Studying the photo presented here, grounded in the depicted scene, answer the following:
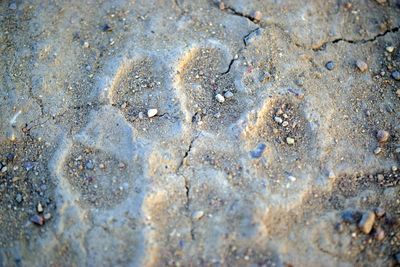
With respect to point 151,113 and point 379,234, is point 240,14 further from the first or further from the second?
point 379,234

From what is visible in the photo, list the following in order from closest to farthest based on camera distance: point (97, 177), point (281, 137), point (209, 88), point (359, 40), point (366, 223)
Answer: point (366, 223)
point (97, 177)
point (281, 137)
point (209, 88)
point (359, 40)

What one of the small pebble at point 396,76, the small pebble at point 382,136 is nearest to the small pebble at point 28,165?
the small pebble at point 382,136

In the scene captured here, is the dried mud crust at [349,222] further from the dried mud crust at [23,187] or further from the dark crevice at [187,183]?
the dried mud crust at [23,187]

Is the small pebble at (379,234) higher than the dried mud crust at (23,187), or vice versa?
the small pebble at (379,234)

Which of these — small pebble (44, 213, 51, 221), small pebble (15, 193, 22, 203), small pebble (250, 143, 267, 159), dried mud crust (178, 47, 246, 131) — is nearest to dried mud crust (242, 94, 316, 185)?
small pebble (250, 143, 267, 159)

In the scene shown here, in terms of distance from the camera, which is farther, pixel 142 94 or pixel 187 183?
pixel 142 94

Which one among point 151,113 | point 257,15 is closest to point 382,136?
point 257,15

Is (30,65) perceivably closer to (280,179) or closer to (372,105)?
(280,179)

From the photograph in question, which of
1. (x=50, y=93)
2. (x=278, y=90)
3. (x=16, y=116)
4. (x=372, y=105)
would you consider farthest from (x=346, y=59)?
(x=16, y=116)

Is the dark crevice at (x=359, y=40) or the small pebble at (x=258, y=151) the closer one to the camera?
the small pebble at (x=258, y=151)
